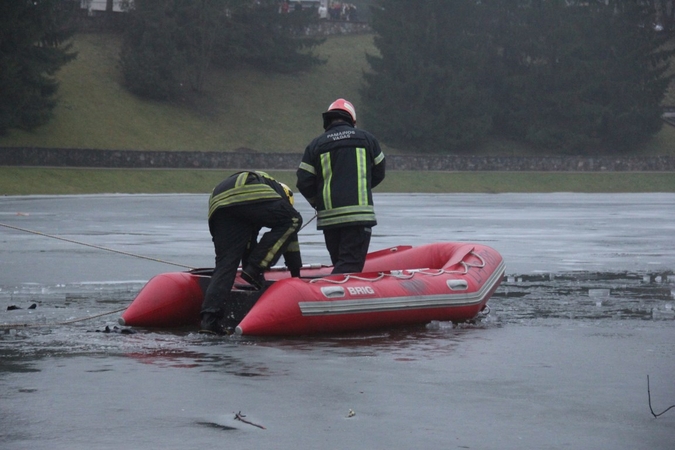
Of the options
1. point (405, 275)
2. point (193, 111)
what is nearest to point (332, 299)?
point (405, 275)

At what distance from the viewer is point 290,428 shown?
5.70 metres

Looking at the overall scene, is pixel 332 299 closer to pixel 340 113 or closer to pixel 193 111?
pixel 340 113

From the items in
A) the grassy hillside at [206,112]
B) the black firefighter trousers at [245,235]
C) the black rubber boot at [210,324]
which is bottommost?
the grassy hillside at [206,112]

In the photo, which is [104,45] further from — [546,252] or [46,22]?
[546,252]

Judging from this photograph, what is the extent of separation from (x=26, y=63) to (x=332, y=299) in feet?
159

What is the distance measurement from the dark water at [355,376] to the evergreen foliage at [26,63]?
41.0m

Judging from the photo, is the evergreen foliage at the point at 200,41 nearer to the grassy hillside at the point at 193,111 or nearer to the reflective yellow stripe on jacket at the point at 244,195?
the grassy hillside at the point at 193,111

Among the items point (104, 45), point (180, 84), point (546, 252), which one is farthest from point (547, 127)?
point (546, 252)

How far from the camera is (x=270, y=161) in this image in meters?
59.8

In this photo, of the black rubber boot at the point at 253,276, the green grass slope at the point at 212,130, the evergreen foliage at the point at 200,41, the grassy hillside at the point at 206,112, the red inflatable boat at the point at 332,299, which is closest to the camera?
the red inflatable boat at the point at 332,299

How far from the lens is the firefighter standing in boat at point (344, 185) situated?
988cm

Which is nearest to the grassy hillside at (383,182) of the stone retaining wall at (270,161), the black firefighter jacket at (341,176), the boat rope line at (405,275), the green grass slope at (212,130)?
the green grass slope at (212,130)

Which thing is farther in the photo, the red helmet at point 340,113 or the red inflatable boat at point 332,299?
the red helmet at point 340,113

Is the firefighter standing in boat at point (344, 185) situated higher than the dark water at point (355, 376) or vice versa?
the firefighter standing in boat at point (344, 185)
